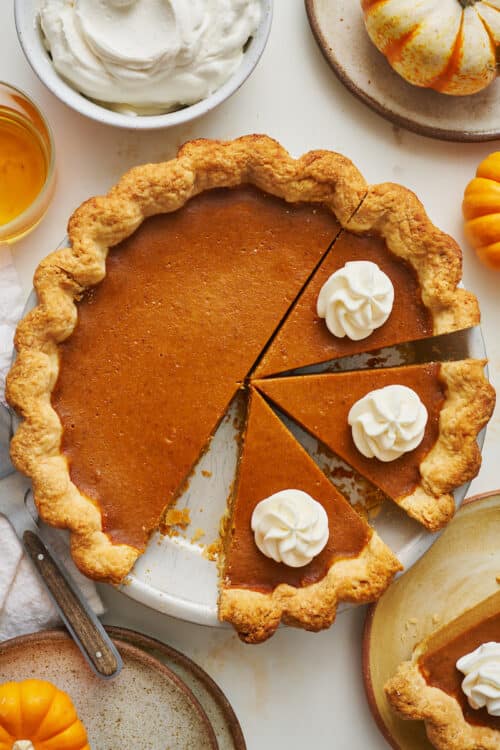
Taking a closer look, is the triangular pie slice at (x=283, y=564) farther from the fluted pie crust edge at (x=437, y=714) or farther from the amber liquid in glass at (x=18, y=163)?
the amber liquid in glass at (x=18, y=163)

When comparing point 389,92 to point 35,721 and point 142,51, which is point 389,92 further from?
point 35,721

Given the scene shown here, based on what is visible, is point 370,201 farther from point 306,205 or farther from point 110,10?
point 110,10

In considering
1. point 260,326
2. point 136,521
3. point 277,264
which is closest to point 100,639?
point 136,521

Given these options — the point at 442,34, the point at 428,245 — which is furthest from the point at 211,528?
the point at 442,34

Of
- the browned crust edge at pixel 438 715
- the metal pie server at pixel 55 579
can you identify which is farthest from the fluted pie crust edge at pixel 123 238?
the browned crust edge at pixel 438 715

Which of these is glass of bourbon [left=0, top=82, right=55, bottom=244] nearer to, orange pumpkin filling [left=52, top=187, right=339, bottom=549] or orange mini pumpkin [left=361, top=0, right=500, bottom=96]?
orange pumpkin filling [left=52, top=187, right=339, bottom=549]

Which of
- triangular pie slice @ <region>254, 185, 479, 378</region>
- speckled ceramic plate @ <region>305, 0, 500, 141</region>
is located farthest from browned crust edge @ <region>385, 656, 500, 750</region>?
speckled ceramic plate @ <region>305, 0, 500, 141</region>
